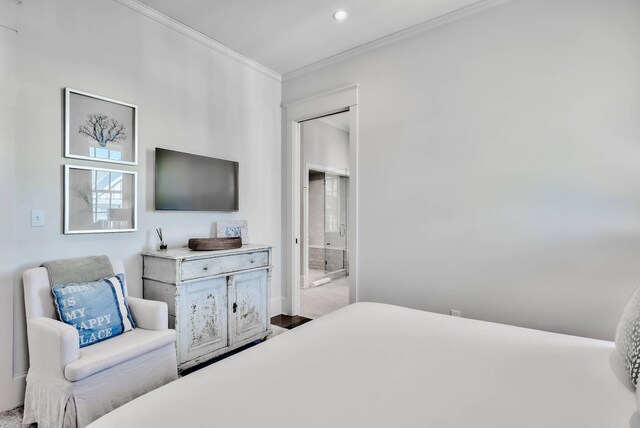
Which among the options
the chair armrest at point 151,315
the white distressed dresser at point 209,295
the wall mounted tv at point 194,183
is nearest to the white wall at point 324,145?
the wall mounted tv at point 194,183

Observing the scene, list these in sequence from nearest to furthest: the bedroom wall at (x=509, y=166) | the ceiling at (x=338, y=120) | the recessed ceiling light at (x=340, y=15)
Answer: the bedroom wall at (x=509, y=166) → the recessed ceiling light at (x=340, y=15) → the ceiling at (x=338, y=120)

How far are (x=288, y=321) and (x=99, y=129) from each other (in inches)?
103

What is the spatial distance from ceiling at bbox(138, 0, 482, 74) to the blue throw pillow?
2273 millimetres

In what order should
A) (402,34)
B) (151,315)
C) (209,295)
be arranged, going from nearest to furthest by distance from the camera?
(151,315) < (209,295) < (402,34)

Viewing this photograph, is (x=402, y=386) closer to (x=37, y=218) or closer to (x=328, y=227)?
(x=37, y=218)

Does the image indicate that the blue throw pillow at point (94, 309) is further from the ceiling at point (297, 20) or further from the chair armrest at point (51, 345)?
the ceiling at point (297, 20)

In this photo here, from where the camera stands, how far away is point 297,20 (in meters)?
2.87

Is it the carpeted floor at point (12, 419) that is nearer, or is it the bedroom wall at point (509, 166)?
the carpeted floor at point (12, 419)

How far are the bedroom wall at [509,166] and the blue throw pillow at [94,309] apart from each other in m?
2.06

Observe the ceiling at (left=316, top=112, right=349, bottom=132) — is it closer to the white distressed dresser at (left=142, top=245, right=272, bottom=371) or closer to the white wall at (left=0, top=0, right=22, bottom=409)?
the white distressed dresser at (left=142, top=245, right=272, bottom=371)

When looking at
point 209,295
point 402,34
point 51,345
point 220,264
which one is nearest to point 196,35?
point 402,34

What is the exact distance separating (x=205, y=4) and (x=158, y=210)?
5.72ft

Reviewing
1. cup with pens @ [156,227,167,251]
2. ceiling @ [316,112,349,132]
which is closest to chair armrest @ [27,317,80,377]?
cup with pens @ [156,227,167,251]

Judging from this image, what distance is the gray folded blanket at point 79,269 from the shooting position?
2096 mm
